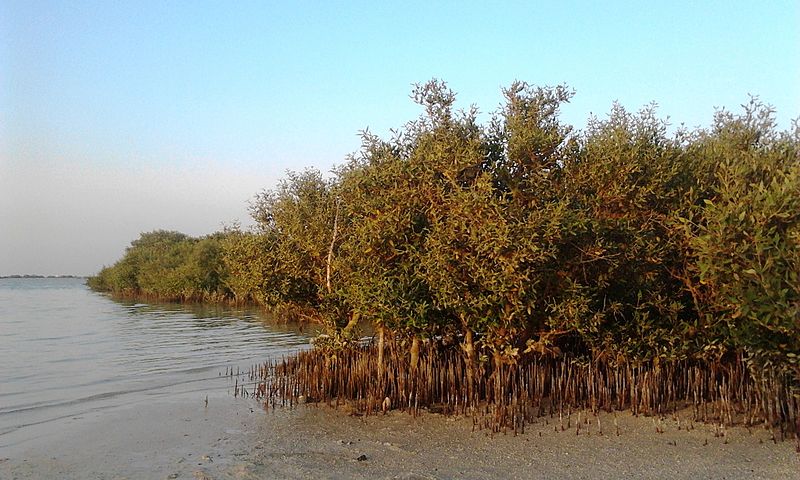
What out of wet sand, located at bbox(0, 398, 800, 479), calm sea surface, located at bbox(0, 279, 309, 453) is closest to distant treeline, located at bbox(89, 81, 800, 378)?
wet sand, located at bbox(0, 398, 800, 479)

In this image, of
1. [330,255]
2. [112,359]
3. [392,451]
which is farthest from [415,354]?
[112,359]

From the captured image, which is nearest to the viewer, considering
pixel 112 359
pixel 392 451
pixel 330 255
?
pixel 392 451

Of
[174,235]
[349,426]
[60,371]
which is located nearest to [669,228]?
[349,426]

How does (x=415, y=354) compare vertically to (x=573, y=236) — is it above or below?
below

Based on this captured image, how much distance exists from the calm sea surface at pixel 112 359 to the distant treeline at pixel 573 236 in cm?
546

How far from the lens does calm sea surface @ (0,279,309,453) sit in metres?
12.9

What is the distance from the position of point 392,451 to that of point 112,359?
14.2m

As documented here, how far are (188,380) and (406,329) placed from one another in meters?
7.86

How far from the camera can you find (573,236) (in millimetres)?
8867

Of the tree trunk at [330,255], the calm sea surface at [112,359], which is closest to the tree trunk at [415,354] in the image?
the tree trunk at [330,255]

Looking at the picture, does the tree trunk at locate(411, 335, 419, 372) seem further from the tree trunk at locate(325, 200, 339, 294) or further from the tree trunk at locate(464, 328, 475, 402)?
the tree trunk at locate(325, 200, 339, 294)

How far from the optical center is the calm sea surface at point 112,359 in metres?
12.9

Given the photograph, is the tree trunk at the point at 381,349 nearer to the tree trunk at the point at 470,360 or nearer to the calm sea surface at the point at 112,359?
the tree trunk at the point at 470,360

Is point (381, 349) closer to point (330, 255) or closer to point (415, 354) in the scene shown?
point (415, 354)
